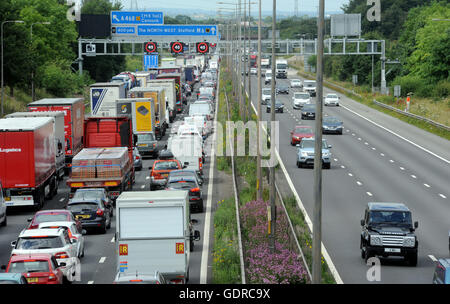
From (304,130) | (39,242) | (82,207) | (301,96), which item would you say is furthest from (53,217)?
(301,96)

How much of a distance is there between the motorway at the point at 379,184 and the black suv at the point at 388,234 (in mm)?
429

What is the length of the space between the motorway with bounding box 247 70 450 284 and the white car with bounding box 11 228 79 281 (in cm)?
700

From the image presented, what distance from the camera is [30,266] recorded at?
2039cm

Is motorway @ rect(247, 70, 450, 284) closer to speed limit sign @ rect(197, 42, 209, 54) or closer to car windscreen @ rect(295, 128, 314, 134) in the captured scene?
car windscreen @ rect(295, 128, 314, 134)

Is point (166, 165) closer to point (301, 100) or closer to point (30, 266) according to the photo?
point (30, 266)

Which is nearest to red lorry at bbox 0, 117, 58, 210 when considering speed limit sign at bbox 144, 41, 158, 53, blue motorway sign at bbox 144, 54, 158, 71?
speed limit sign at bbox 144, 41, 158, 53

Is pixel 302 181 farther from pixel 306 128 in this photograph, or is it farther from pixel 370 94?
pixel 370 94

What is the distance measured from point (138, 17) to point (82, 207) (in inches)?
2524

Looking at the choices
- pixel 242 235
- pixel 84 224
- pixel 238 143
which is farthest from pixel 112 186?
pixel 238 143

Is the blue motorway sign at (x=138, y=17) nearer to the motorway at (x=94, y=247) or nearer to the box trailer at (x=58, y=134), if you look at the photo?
the box trailer at (x=58, y=134)

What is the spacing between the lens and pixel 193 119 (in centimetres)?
6138

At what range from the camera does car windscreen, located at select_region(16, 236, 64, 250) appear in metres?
23.0

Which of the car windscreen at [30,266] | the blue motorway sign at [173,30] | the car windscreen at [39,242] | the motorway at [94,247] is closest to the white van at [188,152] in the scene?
the motorway at [94,247]

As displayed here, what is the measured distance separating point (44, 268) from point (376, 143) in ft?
138
